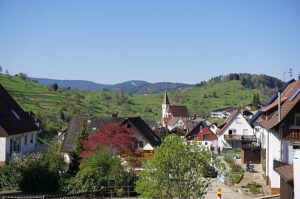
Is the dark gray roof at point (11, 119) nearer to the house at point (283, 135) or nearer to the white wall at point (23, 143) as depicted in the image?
the white wall at point (23, 143)

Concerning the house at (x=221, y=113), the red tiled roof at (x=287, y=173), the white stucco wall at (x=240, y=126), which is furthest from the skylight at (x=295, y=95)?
the house at (x=221, y=113)

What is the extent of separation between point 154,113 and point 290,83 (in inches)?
5043

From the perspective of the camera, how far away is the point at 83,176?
3353cm

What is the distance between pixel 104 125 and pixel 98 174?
1696 cm

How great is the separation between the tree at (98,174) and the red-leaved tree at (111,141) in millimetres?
4081

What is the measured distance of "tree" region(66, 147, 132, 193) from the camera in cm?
3341

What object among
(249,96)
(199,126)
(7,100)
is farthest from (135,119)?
(249,96)

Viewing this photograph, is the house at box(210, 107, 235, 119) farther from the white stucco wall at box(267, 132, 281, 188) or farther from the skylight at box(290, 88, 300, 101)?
the skylight at box(290, 88, 300, 101)

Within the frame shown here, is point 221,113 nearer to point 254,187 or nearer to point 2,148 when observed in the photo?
point 254,187

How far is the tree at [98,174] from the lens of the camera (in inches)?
1315

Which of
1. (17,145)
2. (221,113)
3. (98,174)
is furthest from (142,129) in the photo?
(221,113)

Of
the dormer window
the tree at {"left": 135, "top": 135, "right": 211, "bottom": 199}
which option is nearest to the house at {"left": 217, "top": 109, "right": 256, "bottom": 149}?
the dormer window

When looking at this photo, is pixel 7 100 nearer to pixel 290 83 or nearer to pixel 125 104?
pixel 290 83

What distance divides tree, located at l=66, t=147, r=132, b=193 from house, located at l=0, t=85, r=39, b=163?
22.6 feet
